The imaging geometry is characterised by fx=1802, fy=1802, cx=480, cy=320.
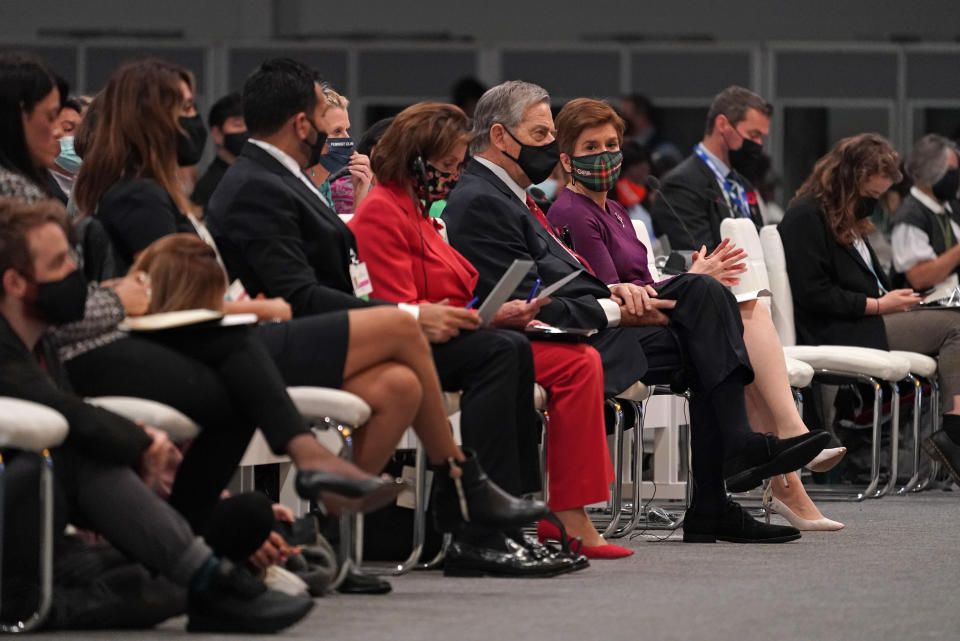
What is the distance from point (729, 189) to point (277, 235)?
10.9 feet

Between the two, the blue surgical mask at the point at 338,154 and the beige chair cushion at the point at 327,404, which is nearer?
the beige chair cushion at the point at 327,404

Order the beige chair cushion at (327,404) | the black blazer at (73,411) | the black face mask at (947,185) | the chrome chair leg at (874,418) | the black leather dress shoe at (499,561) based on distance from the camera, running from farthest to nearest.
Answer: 1. the black face mask at (947,185)
2. the chrome chair leg at (874,418)
3. the black leather dress shoe at (499,561)
4. the beige chair cushion at (327,404)
5. the black blazer at (73,411)

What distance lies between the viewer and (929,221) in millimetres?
7328

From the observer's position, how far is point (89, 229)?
3475mm

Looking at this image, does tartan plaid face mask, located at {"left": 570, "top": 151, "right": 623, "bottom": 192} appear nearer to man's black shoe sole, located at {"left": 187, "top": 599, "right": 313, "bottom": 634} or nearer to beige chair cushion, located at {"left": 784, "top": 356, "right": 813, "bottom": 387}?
beige chair cushion, located at {"left": 784, "top": 356, "right": 813, "bottom": 387}

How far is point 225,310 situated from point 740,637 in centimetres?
120

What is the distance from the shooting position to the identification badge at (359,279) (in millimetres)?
3938

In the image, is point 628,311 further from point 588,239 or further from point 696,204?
point 696,204

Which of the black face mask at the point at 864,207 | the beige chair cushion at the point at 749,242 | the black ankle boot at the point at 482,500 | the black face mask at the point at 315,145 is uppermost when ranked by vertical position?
the black face mask at the point at 864,207

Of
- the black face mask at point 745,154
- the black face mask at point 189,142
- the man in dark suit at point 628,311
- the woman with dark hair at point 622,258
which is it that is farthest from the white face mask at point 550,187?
the black face mask at point 189,142

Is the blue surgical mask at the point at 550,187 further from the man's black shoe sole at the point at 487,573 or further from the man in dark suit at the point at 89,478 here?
the man in dark suit at the point at 89,478

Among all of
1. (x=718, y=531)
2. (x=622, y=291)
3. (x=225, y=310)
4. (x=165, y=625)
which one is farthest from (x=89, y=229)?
(x=718, y=531)

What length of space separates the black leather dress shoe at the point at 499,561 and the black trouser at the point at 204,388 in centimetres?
81

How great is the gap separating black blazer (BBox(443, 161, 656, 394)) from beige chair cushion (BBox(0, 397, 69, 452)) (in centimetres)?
173
